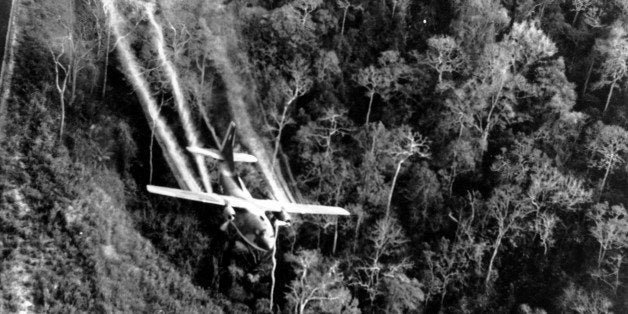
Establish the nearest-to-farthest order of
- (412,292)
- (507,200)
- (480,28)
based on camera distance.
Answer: (412,292)
(507,200)
(480,28)

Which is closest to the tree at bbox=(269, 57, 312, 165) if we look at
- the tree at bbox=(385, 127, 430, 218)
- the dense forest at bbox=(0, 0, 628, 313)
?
the dense forest at bbox=(0, 0, 628, 313)

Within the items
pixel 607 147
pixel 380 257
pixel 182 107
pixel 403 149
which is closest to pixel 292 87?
pixel 182 107

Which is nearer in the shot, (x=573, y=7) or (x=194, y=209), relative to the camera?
(x=194, y=209)

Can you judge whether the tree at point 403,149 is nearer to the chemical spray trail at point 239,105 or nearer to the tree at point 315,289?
the tree at point 315,289

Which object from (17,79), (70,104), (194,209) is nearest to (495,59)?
(194,209)

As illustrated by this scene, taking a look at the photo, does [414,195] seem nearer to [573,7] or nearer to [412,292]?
[412,292]

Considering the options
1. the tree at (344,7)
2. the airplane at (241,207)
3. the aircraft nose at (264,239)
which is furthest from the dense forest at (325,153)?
the aircraft nose at (264,239)
